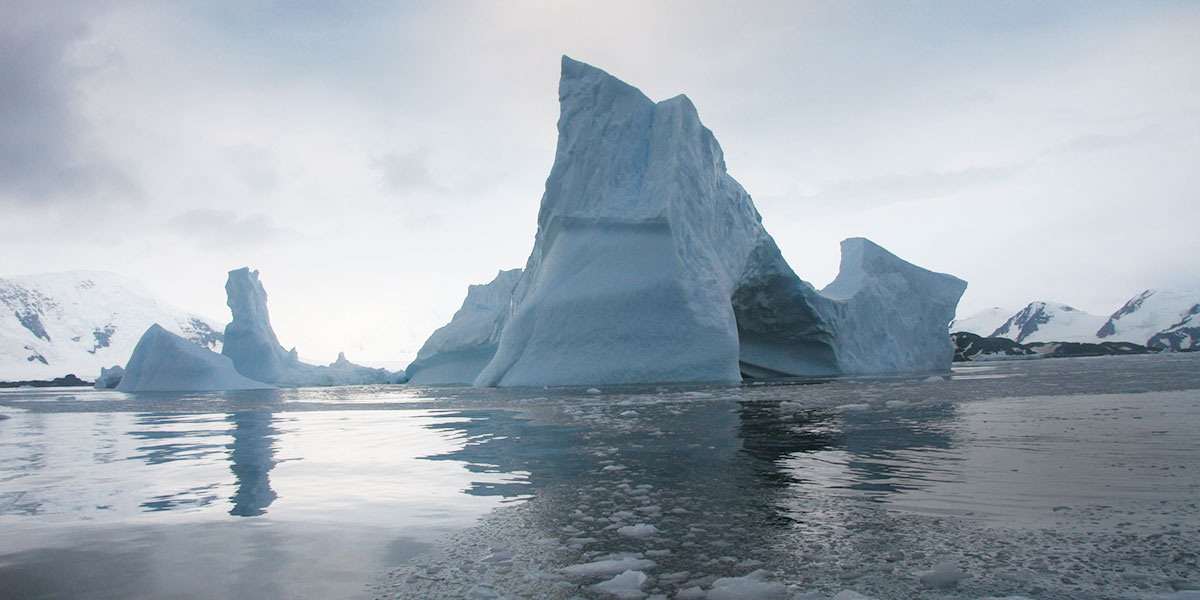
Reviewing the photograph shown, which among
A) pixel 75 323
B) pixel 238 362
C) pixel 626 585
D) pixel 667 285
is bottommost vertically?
pixel 626 585

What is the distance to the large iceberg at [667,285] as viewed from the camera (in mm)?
18547

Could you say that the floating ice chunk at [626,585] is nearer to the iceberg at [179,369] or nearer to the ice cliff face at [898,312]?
the ice cliff face at [898,312]

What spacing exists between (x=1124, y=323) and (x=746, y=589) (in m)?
119

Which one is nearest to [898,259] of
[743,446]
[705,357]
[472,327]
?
[705,357]

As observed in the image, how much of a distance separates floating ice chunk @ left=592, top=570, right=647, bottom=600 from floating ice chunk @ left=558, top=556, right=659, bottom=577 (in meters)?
0.08

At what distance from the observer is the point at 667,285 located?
18766 millimetres

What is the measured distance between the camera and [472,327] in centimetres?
3173

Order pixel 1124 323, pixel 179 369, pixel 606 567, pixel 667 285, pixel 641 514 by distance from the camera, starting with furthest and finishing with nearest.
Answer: pixel 1124 323 → pixel 179 369 → pixel 667 285 → pixel 641 514 → pixel 606 567

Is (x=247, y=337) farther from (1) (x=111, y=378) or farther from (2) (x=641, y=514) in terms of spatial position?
(2) (x=641, y=514)

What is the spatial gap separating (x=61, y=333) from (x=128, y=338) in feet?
30.5

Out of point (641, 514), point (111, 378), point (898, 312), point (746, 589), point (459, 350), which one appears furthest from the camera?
point (111, 378)

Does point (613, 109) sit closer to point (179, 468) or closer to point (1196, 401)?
point (1196, 401)

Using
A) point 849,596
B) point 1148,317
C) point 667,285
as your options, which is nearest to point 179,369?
point 667,285

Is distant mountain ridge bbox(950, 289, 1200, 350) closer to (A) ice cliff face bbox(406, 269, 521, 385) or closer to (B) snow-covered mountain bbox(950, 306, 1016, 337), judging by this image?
(B) snow-covered mountain bbox(950, 306, 1016, 337)
